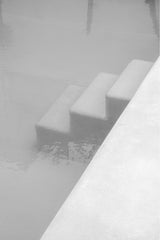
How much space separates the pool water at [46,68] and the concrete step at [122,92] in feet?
0.96

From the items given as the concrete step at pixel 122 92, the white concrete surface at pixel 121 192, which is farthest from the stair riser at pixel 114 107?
the white concrete surface at pixel 121 192

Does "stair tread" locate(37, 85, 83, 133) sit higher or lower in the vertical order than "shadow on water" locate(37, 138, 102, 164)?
higher

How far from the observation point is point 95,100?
8.27 feet

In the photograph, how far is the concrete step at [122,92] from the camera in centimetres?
228

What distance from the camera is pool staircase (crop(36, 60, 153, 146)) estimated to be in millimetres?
2318

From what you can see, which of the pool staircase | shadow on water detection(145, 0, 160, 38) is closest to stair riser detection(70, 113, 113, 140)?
the pool staircase

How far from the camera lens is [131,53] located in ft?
11.8

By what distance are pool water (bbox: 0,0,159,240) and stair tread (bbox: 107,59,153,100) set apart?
1.28 ft

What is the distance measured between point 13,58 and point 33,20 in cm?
89

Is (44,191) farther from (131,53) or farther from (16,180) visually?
(131,53)

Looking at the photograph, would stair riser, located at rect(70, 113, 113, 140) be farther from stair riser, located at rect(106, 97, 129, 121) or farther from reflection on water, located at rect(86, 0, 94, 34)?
reflection on water, located at rect(86, 0, 94, 34)

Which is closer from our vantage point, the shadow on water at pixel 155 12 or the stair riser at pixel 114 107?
the stair riser at pixel 114 107

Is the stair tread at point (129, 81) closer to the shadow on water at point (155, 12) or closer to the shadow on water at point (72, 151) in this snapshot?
the shadow on water at point (72, 151)

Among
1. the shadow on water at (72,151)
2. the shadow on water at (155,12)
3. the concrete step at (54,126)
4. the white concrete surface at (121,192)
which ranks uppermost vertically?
the white concrete surface at (121,192)
